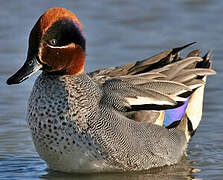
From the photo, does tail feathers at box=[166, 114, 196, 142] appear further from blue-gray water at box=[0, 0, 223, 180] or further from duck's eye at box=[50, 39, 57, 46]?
duck's eye at box=[50, 39, 57, 46]

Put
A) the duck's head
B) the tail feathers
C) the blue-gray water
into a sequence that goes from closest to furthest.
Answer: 1. the duck's head
2. the blue-gray water
3. the tail feathers

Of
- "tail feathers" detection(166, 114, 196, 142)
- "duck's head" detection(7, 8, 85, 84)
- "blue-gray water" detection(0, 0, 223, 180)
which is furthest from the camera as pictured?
"tail feathers" detection(166, 114, 196, 142)

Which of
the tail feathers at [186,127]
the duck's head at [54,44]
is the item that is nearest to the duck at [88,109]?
the duck's head at [54,44]

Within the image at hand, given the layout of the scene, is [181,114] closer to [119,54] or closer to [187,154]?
[187,154]

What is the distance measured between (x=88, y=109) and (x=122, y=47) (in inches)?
127

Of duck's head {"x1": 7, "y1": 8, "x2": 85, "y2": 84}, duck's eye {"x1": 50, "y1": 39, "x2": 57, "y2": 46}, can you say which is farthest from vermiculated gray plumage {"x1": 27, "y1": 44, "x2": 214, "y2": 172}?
Result: duck's eye {"x1": 50, "y1": 39, "x2": 57, "y2": 46}

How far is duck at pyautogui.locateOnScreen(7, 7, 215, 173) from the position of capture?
6.38 metres

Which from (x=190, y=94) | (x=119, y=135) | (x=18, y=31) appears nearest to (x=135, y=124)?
(x=119, y=135)

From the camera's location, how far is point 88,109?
255 inches

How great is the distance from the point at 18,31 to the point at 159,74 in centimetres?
347

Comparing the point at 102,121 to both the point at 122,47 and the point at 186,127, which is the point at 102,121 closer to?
the point at 186,127

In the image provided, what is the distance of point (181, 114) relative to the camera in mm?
7047

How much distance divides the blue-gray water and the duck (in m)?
0.22

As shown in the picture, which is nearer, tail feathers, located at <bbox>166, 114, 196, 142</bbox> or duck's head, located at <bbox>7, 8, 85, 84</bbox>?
duck's head, located at <bbox>7, 8, 85, 84</bbox>
